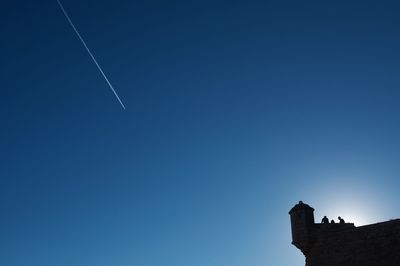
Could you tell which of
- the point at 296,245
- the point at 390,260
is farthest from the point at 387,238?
the point at 296,245

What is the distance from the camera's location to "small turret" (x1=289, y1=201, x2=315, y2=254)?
2670 centimetres

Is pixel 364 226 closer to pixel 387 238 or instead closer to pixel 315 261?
pixel 387 238

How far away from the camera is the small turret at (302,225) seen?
26703mm

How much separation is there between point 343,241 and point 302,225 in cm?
296

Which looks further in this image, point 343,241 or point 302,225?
point 302,225

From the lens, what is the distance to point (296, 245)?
1059 inches

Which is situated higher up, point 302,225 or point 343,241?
point 302,225

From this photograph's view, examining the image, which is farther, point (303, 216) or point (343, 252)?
point (303, 216)

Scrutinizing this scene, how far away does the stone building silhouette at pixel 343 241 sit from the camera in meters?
23.6

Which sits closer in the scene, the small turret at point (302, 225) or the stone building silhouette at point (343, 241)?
the stone building silhouette at point (343, 241)

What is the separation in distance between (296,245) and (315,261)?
1538 millimetres

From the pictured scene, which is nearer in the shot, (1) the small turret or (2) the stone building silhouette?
(2) the stone building silhouette

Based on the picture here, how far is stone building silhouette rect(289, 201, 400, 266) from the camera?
23578mm

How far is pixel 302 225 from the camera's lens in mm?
27359
